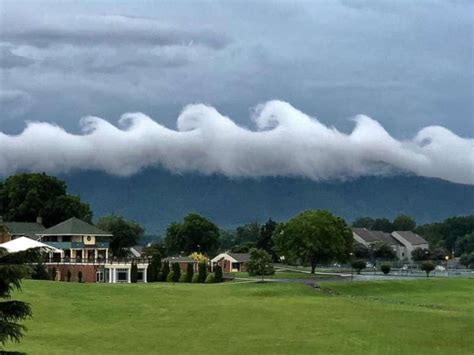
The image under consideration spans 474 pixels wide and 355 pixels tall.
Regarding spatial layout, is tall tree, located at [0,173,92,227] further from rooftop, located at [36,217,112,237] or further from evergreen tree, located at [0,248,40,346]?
evergreen tree, located at [0,248,40,346]

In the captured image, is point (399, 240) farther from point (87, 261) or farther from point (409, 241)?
point (87, 261)

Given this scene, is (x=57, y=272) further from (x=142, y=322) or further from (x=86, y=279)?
(x=142, y=322)

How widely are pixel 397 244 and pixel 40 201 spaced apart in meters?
94.8

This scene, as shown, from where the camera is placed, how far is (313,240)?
9769cm

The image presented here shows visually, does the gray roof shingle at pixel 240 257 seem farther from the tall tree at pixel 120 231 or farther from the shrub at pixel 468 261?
the shrub at pixel 468 261

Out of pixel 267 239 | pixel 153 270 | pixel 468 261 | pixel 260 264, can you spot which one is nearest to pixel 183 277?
pixel 153 270

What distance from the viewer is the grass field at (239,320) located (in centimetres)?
4041

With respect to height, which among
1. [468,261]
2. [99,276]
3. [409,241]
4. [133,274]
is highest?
[409,241]

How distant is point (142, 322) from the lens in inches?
1941

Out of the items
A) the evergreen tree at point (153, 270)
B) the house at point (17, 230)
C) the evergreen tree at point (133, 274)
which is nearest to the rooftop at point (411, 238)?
the house at point (17, 230)

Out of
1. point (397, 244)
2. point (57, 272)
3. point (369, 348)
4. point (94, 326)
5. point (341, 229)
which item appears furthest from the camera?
point (397, 244)

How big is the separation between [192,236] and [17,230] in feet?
137

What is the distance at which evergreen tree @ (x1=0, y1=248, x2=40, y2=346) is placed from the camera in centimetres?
1983

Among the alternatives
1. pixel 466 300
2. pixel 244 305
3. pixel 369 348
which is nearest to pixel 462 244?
pixel 466 300
